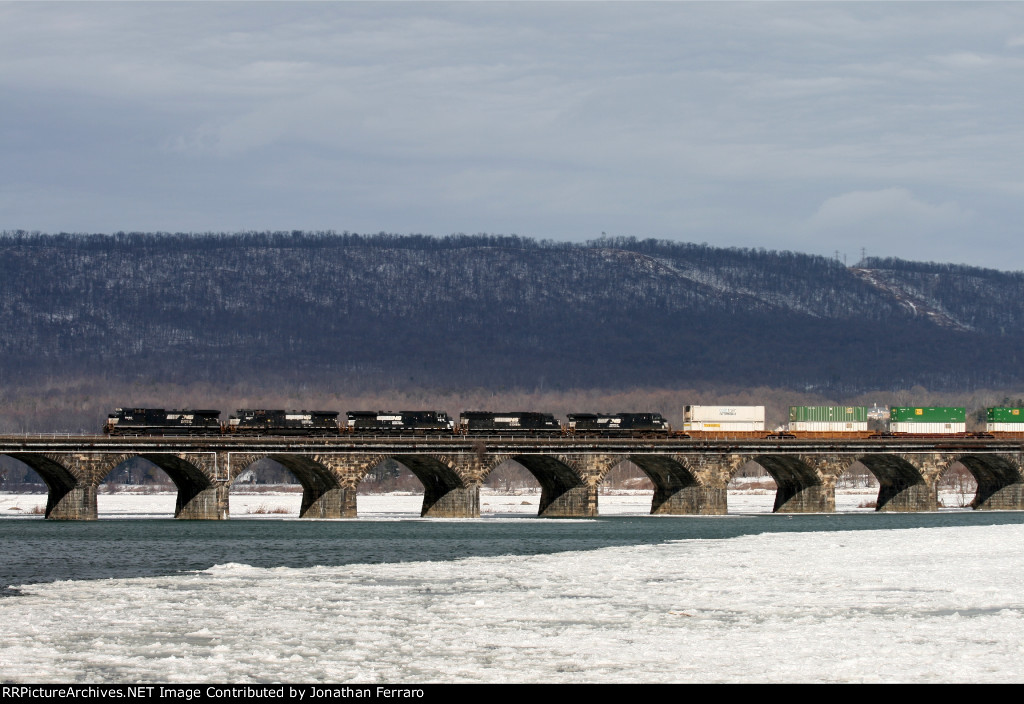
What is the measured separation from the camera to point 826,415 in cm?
13112

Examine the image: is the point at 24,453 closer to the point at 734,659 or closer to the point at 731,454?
the point at 731,454

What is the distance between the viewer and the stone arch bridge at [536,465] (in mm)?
97188

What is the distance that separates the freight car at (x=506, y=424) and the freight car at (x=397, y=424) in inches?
66.5

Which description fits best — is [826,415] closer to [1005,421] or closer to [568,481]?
[1005,421]

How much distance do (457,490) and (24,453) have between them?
103 ft

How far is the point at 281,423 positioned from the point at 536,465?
2076 cm

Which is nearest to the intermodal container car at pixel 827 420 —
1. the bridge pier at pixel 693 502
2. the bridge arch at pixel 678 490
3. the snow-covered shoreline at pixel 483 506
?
the snow-covered shoreline at pixel 483 506

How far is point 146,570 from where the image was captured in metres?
56.8

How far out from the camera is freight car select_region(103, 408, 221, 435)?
106 meters

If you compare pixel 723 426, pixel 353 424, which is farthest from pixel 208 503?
pixel 723 426

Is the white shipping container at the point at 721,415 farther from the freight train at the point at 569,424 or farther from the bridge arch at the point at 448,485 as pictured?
the bridge arch at the point at 448,485

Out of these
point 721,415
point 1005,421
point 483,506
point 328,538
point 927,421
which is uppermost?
point 721,415

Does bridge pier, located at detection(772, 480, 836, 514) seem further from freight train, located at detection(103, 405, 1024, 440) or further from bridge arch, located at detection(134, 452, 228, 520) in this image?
bridge arch, located at detection(134, 452, 228, 520)
